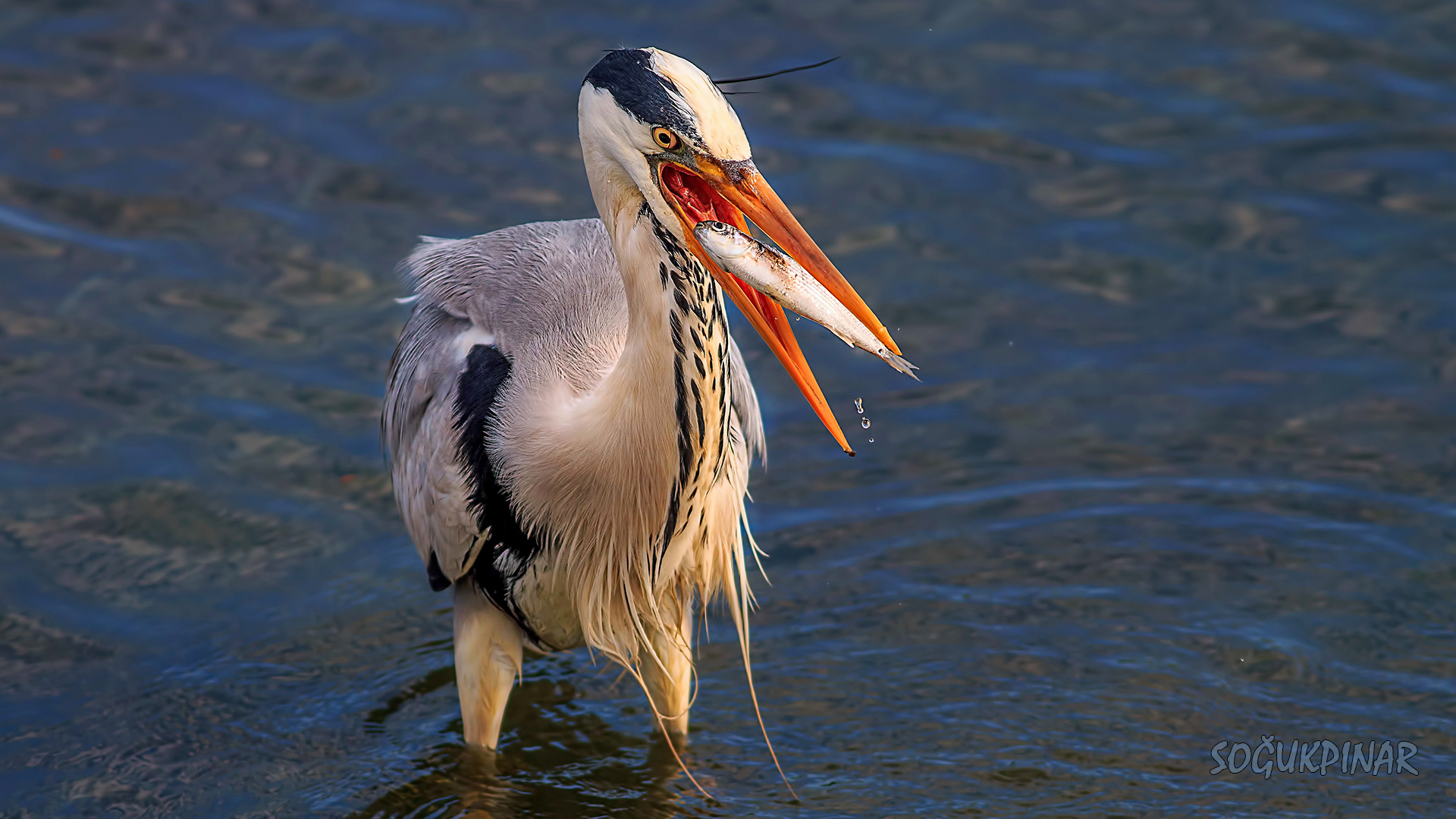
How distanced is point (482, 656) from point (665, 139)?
7.07ft

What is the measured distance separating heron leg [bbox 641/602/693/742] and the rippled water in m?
0.17

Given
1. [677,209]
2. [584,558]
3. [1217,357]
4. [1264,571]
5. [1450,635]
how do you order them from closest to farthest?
→ [677,209]
[584,558]
[1450,635]
[1264,571]
[1217,357]

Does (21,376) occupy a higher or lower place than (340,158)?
lower

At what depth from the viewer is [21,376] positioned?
682 centimetres

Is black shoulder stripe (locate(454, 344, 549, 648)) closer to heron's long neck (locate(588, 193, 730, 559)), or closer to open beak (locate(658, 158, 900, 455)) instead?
heron's long neck (locate(588, 193, 730, 559))

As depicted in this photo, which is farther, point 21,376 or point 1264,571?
point 21,376

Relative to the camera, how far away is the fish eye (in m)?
3.52

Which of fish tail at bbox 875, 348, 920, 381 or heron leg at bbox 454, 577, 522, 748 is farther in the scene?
heron leg at bbox 454, 577, 522, 748

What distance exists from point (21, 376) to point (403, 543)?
2086 mm

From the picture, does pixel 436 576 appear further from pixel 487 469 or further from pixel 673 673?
pixel 673 673

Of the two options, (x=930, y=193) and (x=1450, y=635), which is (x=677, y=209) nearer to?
(x=1450, y=635)

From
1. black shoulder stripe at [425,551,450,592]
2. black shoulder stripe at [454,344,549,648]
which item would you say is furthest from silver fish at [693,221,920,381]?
black shoulder stripe at [425,551,450,592]

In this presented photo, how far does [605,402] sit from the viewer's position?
4.21 metres

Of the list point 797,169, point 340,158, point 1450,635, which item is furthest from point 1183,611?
point 340,158
